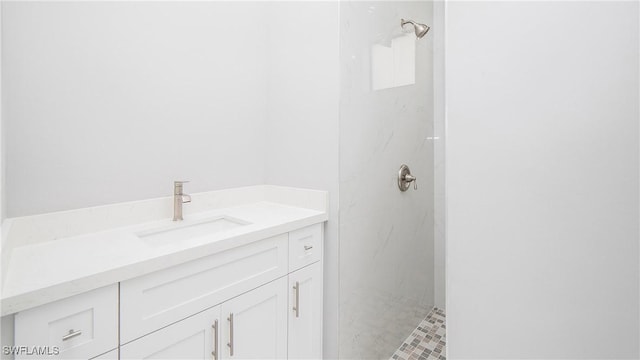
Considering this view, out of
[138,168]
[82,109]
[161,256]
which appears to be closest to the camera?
[161,256]

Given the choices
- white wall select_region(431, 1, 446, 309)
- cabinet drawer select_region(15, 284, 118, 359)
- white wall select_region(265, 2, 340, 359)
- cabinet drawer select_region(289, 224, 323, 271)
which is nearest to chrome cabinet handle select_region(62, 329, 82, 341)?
cabinet drawer select_region(15, 284, 118, 359)

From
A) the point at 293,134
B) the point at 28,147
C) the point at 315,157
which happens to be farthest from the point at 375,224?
the point at 28,147

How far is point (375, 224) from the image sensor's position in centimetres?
167

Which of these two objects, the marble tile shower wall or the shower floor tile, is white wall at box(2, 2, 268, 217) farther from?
the shower floor tile

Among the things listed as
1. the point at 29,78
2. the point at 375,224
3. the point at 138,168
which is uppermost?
the point at 29,78

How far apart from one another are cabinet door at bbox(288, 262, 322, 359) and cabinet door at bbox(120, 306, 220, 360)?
1.25 ft

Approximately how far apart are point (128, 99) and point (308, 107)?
2.70 feet

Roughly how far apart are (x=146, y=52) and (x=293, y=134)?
2.55 feet

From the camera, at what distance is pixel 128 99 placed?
1247 mm

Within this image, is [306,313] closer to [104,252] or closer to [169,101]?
[104,252]

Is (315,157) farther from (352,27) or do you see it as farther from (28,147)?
(28,147)

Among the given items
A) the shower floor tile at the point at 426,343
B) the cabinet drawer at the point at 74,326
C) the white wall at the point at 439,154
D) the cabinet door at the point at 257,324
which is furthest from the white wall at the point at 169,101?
the white wall at the point at 439,154

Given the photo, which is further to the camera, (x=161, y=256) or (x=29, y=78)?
(x=29, y=78)

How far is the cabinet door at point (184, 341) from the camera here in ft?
2.76
